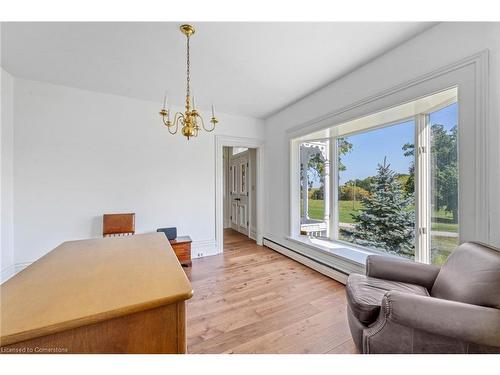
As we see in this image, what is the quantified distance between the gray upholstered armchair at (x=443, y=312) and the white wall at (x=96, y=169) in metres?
2.76

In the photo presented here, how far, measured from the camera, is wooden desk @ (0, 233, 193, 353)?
66cm

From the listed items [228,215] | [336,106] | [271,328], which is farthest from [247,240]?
[336,106]

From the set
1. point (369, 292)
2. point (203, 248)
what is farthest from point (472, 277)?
point (203, 248)

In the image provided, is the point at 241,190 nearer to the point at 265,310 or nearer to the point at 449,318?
the point at 265,310

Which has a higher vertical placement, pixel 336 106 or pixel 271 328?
pixel 336 106

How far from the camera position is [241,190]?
529cm

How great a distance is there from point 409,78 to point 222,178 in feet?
9.30

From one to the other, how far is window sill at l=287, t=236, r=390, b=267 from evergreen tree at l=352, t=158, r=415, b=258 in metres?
0.15

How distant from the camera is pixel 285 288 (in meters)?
2.40

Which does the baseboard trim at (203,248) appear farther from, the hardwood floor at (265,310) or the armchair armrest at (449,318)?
the armchair armrest at (449,318)

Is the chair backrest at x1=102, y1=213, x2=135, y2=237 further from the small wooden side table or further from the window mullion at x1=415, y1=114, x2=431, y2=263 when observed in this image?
the window mullion at x1=415, y1=114, x2=431, y2=263

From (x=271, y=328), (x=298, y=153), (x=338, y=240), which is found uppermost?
(x=298, y=153)

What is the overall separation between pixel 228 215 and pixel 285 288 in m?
3.86
